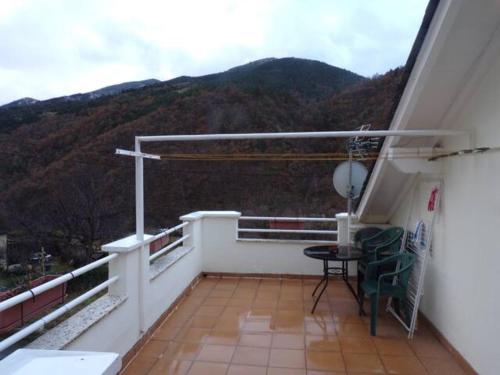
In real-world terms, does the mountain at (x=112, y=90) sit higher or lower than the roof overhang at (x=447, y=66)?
higher

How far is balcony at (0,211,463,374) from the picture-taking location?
2.73 metres

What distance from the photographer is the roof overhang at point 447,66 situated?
2.05 m

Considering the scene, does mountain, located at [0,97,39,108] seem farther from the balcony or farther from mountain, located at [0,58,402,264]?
the balcony

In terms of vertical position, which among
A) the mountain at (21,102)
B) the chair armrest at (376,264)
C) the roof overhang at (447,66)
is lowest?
the chair armrest at (376,264)

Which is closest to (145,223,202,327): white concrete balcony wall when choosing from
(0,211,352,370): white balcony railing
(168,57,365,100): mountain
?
(0,211,352,370): white balcony railing

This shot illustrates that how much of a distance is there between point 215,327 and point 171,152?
29.3 feet

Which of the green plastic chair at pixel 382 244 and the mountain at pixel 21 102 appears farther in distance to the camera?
the mountain at pixel 21 102

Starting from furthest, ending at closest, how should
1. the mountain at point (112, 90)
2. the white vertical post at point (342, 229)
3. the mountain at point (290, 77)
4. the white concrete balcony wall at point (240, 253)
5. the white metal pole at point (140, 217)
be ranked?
the mountain at point (112, 90)
the mountain at point (290, 77)
the white concrete balcony wall at point (240, 253)
the white vertical post at point (342, 229)
the white metal pole at point (140, 217)

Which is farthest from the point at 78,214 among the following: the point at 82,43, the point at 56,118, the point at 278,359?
the point at 278,359

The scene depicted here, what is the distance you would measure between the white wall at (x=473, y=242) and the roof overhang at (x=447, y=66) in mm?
100

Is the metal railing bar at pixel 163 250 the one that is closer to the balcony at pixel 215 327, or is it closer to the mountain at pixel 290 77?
the balcony at pixel 215 327

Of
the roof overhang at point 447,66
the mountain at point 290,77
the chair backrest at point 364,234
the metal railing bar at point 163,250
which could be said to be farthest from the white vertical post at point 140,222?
the mountain at point 290,77

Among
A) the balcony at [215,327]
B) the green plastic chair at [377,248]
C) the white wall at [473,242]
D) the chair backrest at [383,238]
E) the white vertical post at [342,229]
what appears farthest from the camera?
the white vertical post at [342,229]

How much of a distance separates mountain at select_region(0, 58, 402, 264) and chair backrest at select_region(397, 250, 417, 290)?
20.7 feet
